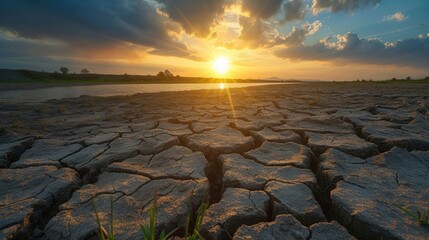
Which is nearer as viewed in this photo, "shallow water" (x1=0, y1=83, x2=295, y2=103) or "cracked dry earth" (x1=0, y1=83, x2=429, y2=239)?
"cracked dry earth" (x1=0, y1=83, x2=429, y2=239)

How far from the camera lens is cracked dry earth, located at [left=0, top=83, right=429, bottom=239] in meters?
1.10

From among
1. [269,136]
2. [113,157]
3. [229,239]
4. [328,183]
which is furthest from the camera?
[269,136]

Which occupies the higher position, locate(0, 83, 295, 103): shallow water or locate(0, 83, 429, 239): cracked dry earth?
locate(0, 83, 429, 239): cracked dry earth

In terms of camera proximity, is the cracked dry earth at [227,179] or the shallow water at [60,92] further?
the shallow water at [60,92]

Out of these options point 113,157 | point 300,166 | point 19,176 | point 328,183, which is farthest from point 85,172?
point 328,183

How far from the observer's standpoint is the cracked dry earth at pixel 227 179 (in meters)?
1.10

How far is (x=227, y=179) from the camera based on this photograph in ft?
5.00

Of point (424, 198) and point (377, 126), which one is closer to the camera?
point (424, 198)

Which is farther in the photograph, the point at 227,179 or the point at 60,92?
the point at 60,92

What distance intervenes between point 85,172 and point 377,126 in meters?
2.74

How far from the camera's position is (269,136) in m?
2.36

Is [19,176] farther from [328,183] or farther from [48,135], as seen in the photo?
[328,183]

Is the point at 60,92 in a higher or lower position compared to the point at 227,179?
lower

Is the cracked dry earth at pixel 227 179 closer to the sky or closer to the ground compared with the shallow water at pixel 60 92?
closer to the sky
